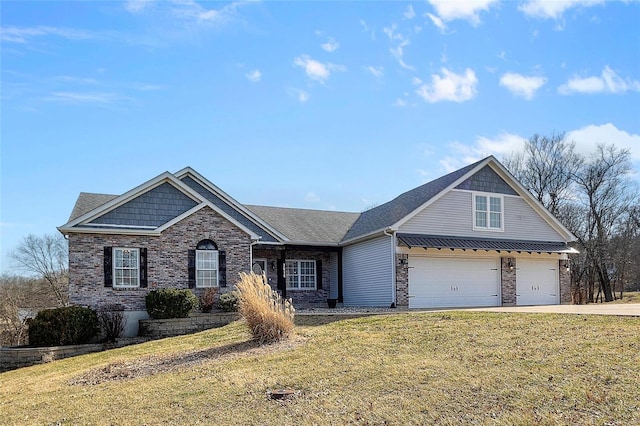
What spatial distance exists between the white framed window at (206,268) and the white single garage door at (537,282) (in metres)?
12.8

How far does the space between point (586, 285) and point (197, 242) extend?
3406 cm

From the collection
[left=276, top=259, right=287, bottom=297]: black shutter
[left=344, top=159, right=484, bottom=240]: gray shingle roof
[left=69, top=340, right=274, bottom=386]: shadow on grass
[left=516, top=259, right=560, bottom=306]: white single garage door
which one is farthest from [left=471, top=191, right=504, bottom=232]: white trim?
[left=69, top=340, right=274, bottom=386]: shadow on grass

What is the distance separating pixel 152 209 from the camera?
19.5m

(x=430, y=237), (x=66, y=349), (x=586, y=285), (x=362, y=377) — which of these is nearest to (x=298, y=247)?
(x=430, y=237)

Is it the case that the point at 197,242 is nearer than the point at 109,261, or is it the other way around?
the point at 109,261

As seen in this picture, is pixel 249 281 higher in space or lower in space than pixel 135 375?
higher

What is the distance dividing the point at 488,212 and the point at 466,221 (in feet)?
4.03

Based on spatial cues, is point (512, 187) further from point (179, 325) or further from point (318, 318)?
point (179, 325)

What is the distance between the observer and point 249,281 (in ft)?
40.3

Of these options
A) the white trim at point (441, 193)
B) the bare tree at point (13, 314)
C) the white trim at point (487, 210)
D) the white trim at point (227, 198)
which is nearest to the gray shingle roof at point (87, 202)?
the white trim at point (227, 198)

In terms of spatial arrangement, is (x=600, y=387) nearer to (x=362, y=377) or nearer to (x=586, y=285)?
(x=362, y=377)

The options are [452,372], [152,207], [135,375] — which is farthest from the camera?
[152,207]

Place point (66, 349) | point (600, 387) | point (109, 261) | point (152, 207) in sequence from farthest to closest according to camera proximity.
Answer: point (152, 207) < point (109, 261) < point (66, 349) < point (600, 387)

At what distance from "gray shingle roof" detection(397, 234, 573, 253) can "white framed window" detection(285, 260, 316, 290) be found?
5.90 meters
